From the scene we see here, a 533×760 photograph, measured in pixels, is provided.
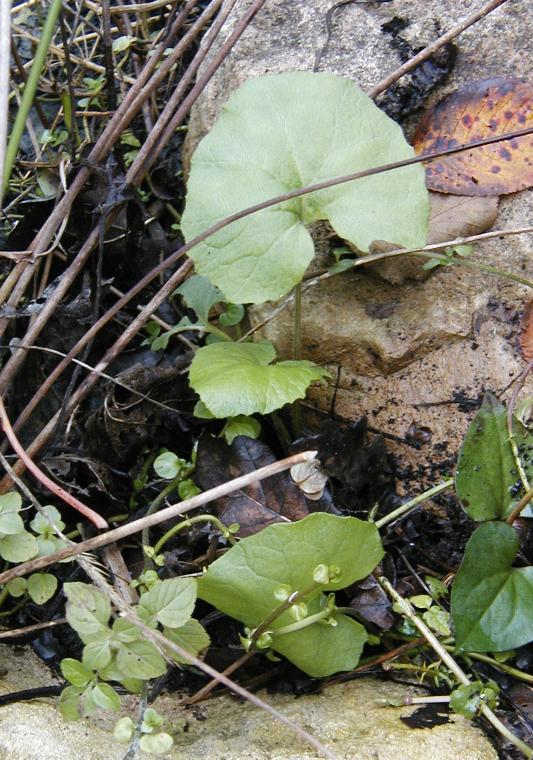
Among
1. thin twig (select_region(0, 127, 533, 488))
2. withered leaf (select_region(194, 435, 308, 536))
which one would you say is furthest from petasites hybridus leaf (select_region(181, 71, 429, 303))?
withered leaf (select_region(194, 435, 308, 536))

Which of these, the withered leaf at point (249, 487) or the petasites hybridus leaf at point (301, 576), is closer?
the petasites hybridus leaf at point (301, 576)

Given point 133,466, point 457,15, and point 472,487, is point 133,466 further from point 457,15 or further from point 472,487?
point 457,15

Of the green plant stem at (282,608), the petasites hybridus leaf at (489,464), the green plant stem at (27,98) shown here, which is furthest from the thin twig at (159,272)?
the green plant stem at (282,608)

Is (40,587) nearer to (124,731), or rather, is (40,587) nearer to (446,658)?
(124,731)

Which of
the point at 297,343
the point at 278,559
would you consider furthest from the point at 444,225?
the point at 278,559

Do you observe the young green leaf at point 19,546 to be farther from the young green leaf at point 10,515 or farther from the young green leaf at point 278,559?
the young green leaf at point 278,559

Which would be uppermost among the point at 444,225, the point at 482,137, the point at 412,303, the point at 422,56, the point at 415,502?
the point at 422,56

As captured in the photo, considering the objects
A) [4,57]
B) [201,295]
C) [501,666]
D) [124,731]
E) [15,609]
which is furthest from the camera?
[201,295]
